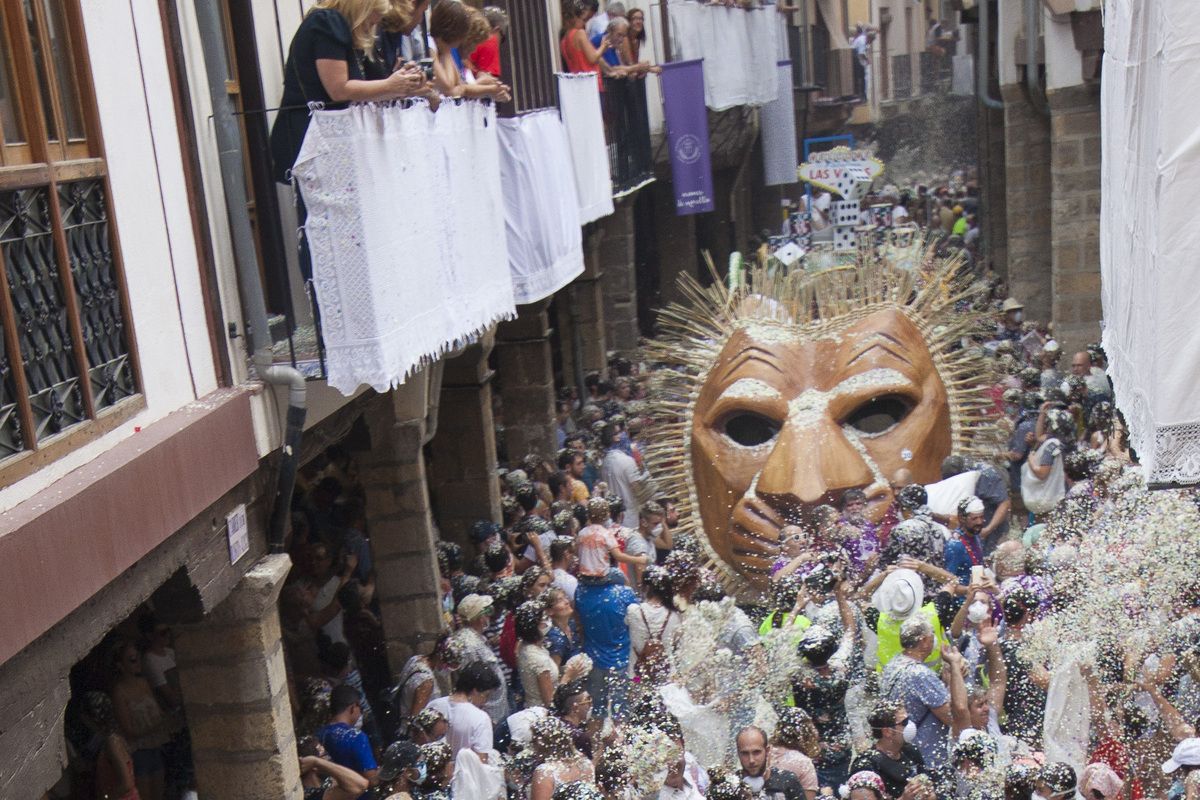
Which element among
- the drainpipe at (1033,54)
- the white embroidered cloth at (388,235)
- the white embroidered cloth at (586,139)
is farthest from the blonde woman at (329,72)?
the drainpipe at (1033,54)

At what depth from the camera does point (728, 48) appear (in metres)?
19.6

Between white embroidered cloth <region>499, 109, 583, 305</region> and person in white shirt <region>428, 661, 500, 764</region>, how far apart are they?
289 centimetres

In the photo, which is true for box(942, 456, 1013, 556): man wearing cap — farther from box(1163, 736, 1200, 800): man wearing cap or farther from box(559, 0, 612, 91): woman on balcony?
box(559, 0, 612, 91): woman on balcony

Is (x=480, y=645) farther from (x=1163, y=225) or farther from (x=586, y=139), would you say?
(x=586, y=139)

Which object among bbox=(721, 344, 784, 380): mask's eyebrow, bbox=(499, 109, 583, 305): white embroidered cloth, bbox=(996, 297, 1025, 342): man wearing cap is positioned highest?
bbox=(499, 109, 583, 305): white embroidered cloth

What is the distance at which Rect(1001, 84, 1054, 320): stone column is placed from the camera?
1895cm

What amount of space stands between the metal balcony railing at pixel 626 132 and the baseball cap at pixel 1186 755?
950cm

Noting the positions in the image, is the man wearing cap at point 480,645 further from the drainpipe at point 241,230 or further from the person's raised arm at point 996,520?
the person's raised arm at point 996,520

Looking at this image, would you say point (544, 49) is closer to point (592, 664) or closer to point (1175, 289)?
point (592, 664)

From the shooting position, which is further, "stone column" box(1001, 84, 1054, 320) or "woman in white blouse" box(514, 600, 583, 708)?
"stone column" box(1001, 84, 1054, 320)

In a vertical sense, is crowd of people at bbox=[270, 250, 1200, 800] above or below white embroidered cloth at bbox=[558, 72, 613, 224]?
below

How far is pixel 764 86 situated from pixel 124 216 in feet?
56.5

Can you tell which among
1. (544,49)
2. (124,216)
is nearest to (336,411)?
(124,216)

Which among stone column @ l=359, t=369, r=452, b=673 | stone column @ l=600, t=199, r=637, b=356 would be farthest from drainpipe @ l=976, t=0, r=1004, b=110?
stone column @ l=359, t=369, r=452, b=673
